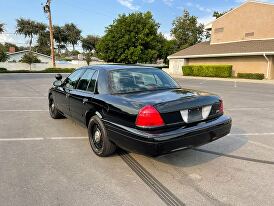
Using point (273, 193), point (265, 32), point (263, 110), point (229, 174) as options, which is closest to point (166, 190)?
point (229, 174)

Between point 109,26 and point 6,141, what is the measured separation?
127ft

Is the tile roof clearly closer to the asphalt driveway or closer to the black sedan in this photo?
the asphalt driveway

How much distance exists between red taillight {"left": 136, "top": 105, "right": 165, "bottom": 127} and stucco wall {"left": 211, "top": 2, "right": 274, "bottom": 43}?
99.0ft

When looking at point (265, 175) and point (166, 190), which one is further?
point (265, 175)

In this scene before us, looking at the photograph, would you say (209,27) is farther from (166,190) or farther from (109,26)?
(166,190)

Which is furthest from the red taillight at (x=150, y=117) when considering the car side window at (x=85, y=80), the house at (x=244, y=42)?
the house at (x=244, y=42)

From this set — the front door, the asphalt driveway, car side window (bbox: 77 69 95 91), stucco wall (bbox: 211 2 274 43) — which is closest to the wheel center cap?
the asphalt driveway

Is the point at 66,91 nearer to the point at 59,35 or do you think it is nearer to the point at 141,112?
the point at 141,112

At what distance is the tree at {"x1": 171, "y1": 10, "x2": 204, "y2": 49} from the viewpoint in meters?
56.4

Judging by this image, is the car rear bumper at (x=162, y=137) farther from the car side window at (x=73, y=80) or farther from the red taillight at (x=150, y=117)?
the car side window at (x=73, y=80)

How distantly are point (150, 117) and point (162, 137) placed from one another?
304 millimetres

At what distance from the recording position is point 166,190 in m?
3.49

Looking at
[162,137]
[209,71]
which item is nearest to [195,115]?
[162,137]

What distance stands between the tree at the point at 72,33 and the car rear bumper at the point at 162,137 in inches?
3598
